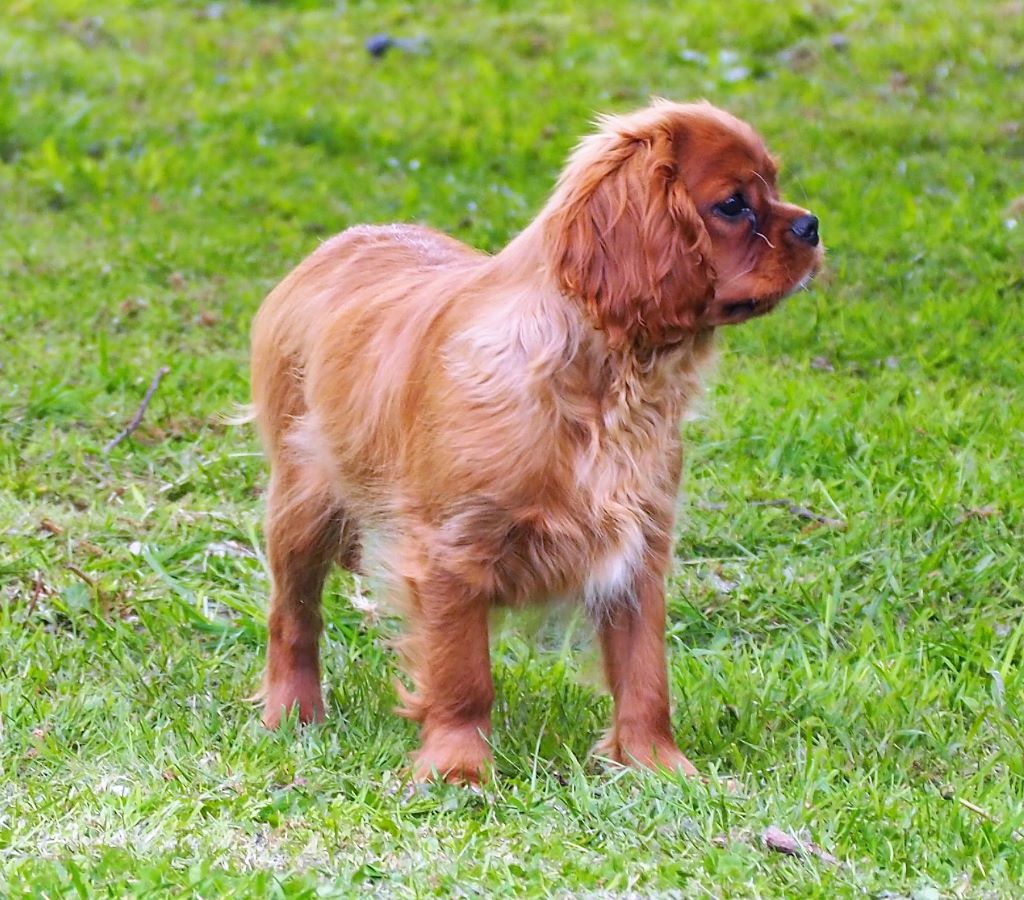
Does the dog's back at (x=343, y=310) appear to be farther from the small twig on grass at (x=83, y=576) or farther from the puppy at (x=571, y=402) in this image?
the small twig on grass at (x=83, y=576)

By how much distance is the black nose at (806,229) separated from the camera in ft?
12.7

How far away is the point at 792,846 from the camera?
3533 mm

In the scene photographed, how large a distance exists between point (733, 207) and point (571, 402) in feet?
1.94

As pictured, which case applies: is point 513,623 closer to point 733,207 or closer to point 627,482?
point 627,482

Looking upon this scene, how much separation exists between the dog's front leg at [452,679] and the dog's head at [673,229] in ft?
2.39

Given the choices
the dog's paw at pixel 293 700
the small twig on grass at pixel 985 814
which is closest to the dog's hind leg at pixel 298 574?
the dog's paw at pixel 293 700

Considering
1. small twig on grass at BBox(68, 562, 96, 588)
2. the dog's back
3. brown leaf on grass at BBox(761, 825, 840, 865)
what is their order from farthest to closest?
small twig on grass at BBox(68, 562, 96, 588)
the dog's back
brown leaf on grass at BBox(761, 825, 840, 865)

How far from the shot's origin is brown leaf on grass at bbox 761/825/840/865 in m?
3.50

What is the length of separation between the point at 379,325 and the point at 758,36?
7881 mm

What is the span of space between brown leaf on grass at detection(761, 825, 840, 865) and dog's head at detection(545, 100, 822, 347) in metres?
1.12

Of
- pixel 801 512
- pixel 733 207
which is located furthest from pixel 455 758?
pixel 801 512

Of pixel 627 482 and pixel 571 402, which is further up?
pixel 571 402

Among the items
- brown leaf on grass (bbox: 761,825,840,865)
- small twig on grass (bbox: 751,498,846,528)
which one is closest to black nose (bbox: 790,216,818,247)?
brown leaf on grass (bbox: 761,825,840,865)

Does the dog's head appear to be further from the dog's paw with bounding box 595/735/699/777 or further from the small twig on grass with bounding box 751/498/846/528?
the small twig on grass with bounding box 751/498/846/528
